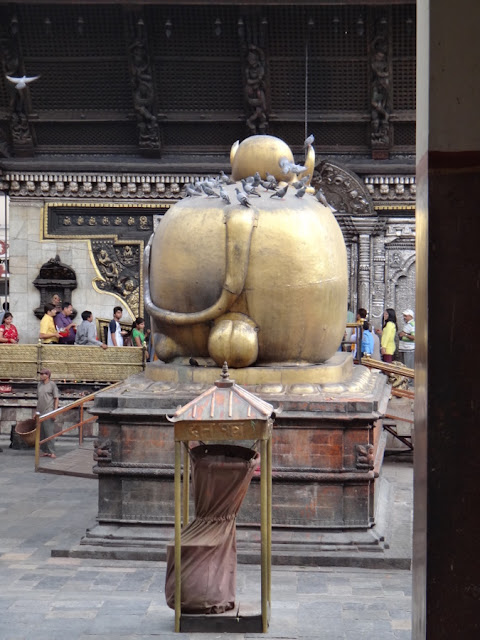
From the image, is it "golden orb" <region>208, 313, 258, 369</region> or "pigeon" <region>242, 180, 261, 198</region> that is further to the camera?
"pigeon" <region>242, 180, 261, 198</region>

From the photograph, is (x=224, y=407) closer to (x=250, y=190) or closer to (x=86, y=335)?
(x=250, y=190)

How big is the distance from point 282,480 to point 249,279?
1452mm

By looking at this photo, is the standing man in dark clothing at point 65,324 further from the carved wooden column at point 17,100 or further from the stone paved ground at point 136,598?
the stone paved ground at point 136,598

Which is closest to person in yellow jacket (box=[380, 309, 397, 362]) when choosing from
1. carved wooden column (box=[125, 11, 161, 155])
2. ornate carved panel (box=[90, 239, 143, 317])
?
ornate carved panel (box=[90, 239, 143, 317])

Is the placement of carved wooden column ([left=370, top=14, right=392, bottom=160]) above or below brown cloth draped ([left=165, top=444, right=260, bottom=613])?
above

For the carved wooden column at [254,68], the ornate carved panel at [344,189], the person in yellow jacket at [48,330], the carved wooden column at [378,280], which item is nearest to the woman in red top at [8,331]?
the person in yellow jacket at [48,330]

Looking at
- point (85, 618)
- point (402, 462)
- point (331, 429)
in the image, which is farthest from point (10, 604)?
point (402, 462)

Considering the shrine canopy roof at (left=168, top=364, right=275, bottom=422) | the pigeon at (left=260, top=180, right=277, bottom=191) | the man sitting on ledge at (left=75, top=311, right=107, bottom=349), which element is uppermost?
the pigeon at (left=260, top=180, right=277, bottom=191)

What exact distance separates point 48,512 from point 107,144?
831cm

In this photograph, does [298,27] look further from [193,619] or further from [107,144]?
[193,619]

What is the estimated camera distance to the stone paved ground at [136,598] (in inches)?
207

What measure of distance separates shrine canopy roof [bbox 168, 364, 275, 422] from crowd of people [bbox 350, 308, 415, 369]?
293 inches

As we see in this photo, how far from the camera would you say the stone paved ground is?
527cm

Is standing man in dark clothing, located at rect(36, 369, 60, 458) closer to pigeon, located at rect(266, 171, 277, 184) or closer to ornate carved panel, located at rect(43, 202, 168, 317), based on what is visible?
ornate carved panel, located at rect(43, 202, 168, 317)
